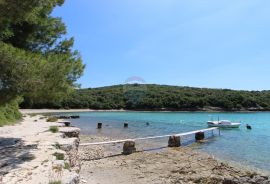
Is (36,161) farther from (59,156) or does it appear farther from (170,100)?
(170,100)

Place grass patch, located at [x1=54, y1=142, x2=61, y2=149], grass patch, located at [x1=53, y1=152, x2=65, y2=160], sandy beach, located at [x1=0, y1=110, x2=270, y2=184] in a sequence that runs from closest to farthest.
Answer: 1. sandy beach, located at [x1=0, y1=110, x2=270, y2=184]
2. grass patch, located at [x1=53, y1=152, x2=65, y2=160]
3. grass patch, located at [x1=54, y1=142, x2=61, y2=149]

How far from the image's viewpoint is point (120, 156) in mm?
21203

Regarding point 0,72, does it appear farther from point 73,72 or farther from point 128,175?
point 128,175

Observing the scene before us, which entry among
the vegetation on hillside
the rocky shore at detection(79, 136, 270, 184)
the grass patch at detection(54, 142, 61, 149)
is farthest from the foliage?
the grass patch at detection(54, 142, 61, 149)

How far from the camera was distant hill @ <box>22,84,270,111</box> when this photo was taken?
458 feet

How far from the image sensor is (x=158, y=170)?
16.2 metres

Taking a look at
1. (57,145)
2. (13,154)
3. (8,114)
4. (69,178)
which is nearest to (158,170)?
(57,145)

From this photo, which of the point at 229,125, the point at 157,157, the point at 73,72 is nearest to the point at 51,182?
the point at 73,72

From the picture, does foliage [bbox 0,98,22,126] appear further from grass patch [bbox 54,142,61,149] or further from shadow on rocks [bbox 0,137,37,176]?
→ grass patch [bbox 54,142,61,149]

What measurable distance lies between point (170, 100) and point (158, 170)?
135 meters

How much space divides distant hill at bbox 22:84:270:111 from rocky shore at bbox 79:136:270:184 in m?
114

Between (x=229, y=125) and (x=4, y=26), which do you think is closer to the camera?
(x=4, y=26)

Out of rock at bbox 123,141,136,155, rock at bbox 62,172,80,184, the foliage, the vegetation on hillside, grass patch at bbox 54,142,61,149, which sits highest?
the vegetation on hillside

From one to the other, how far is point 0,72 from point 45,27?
5.07m
